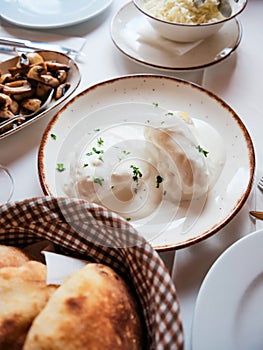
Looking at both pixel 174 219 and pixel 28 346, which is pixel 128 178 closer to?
pixel 174 219

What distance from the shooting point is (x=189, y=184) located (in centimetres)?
82

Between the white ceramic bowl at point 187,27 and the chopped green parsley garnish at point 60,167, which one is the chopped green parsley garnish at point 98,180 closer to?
the chopped green parsley garnish at point 60,167

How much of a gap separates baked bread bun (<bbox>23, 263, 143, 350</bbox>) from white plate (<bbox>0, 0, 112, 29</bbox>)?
0.84 metres

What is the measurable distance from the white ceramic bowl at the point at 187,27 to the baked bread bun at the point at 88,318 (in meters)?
0.70

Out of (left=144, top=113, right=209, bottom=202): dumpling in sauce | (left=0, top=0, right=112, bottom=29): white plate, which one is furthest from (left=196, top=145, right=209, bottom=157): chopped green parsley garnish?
(left=0, top=0, right=112, bottom=29): white plate

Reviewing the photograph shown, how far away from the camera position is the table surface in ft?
2.51

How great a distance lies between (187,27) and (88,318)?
77 centimetres

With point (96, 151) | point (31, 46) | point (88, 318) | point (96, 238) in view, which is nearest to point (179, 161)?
point (96, 151)

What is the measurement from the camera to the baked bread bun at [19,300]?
529mm

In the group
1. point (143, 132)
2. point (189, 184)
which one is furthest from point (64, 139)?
point (189, 184)

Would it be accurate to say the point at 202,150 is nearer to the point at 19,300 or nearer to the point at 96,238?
the point at 96,238

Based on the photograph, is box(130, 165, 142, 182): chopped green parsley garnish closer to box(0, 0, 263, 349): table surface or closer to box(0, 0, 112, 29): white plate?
box(0, 0, 263, 349): table surface

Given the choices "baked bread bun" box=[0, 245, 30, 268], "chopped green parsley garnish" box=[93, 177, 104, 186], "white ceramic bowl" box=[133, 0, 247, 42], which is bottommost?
"baked bread bun" box=[0, 245, 30, 268]

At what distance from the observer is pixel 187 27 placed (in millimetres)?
1074
